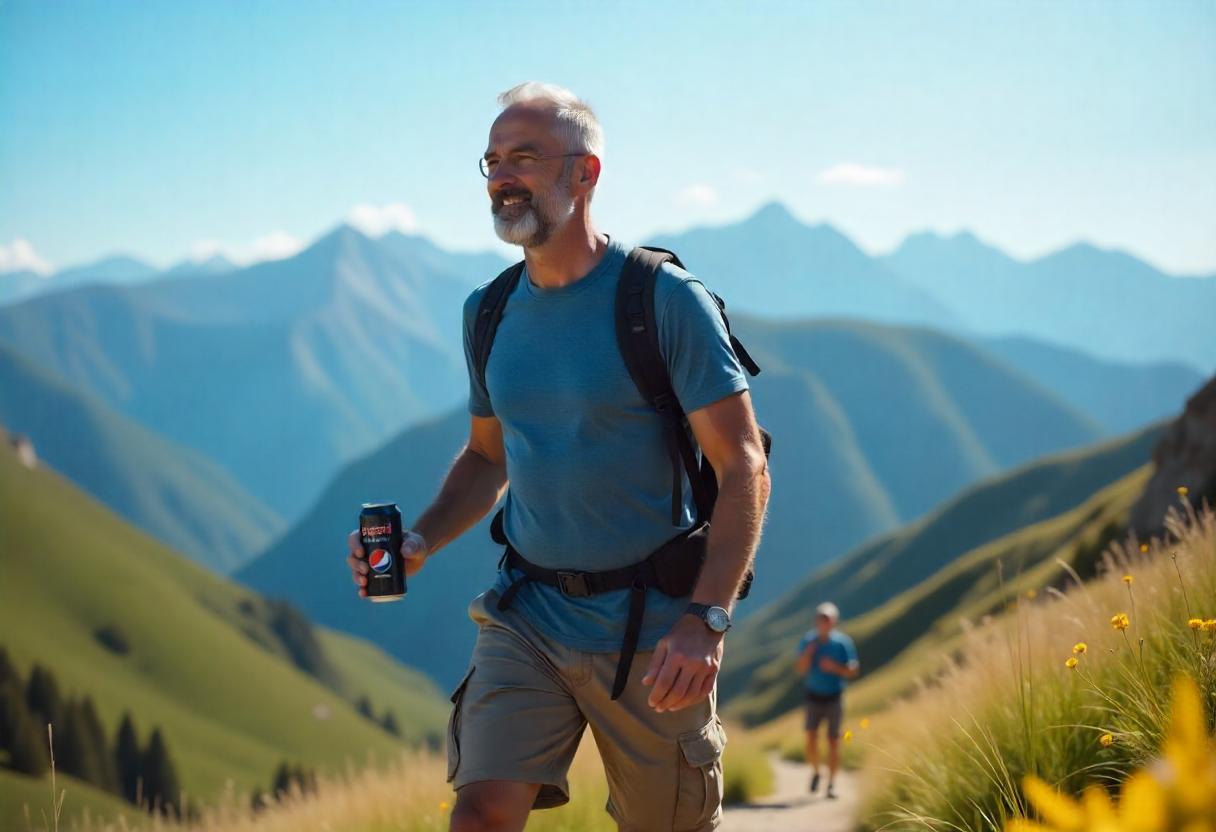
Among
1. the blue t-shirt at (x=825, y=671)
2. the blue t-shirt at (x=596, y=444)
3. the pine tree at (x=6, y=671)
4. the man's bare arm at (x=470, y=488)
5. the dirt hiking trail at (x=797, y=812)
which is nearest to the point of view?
the blue t-shirt at (x=596, y=444)

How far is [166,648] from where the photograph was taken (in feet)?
441

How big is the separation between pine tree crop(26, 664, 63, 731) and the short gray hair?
356 ft

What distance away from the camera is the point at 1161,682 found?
15.6 feet

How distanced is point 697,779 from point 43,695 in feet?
365

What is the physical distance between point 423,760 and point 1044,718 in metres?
5.58

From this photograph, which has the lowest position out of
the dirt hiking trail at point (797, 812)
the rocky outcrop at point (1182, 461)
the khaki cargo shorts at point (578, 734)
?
the dirt hiking trail at point (797, 812)

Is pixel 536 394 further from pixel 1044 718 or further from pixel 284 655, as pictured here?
pixel 284 655

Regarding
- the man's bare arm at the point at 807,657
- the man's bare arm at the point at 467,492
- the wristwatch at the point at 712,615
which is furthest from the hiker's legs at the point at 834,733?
the wristwatch at the point at 712,615

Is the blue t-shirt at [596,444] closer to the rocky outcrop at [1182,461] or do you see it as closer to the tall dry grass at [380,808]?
the tall dry grass at [380,808]

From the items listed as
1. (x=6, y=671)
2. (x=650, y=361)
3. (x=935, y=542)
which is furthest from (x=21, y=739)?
(x=650, y=361)

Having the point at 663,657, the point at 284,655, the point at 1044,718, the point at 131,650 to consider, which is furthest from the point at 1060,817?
the point at 284,655

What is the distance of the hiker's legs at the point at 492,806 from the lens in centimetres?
381

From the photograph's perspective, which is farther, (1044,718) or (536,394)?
(1044,718)

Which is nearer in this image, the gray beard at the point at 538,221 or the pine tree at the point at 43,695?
the gray beard at the point at 538,221
